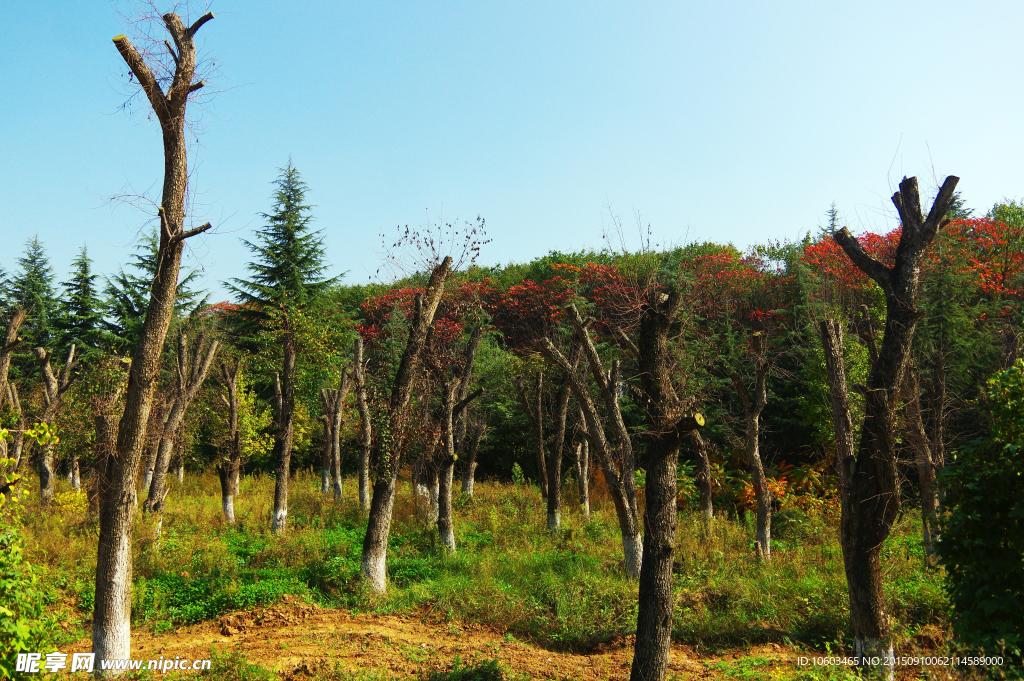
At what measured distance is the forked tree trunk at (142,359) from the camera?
288 inches

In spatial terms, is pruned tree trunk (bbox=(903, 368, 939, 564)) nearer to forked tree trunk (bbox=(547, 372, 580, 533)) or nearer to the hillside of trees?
the hillside of trees

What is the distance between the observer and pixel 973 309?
1906cm

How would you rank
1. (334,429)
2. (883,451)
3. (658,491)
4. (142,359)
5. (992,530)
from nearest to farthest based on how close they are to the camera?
1. (992,530)
2. (883,451)
3. (658,491)
4. (142,359)
5. (334,429)

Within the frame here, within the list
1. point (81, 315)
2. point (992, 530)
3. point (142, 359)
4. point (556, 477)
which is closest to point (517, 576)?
point (556, 477)

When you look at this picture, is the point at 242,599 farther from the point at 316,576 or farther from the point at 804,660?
the point at 804,660

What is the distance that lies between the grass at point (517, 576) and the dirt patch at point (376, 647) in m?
0.39

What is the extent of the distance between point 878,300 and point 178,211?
20460mm

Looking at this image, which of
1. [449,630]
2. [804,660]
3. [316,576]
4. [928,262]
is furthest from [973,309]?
[316,576]

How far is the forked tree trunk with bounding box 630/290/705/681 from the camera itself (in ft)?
23.1

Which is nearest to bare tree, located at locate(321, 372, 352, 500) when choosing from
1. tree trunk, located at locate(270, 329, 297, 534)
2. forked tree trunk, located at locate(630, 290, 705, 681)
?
tree trunk, located at locate(270, 329, 297, 534)

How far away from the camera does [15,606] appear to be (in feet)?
16.2

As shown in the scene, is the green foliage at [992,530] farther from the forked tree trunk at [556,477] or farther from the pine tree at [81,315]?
the pine tree at [81,315]

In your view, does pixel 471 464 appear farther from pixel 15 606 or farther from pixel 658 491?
pixel 15 606

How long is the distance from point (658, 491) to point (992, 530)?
126 inches
